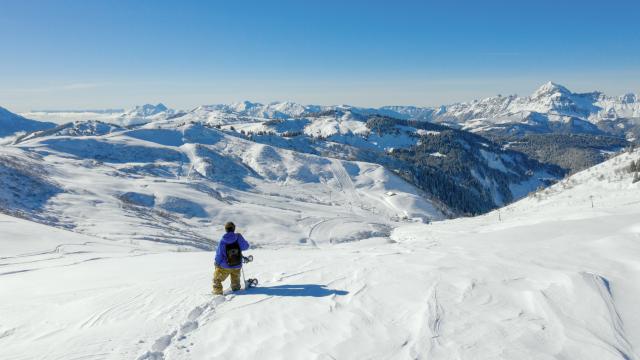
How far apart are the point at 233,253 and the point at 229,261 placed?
29 centimetres

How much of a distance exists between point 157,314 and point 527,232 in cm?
1775

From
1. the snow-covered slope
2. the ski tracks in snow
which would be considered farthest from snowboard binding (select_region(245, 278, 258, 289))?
the snow-covered slope

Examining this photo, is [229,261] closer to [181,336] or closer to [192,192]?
[181,336]

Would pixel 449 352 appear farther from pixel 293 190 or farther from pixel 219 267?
pixel 293 190

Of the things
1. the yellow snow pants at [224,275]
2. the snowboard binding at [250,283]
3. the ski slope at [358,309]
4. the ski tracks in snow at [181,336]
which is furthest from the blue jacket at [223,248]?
the ski tracks in snow at [181,336]

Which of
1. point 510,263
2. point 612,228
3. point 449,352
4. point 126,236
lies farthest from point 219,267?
point 126,236

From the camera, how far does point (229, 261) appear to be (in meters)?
11.7

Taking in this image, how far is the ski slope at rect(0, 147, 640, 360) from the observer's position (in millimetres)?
7223

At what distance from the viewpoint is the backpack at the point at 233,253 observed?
11.8 m

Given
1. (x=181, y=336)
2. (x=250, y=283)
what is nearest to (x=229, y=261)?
(x=250, y=283)

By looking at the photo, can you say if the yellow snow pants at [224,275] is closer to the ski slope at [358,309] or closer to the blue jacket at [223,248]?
the blue jacket at [223,248]

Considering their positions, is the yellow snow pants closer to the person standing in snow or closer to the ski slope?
the person standing in snow

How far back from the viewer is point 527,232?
1995cm

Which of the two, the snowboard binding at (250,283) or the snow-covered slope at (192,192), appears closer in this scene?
the snowboard binding at (250,283)
